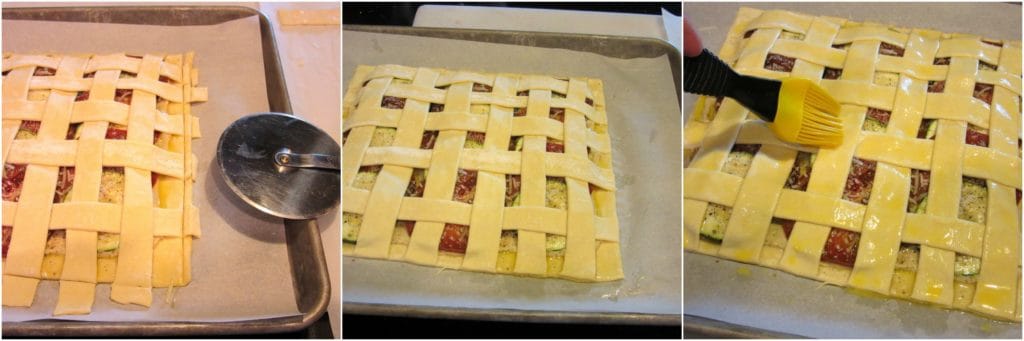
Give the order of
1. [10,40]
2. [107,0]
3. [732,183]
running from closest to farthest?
[732,183] < [10,40] < [107,0]

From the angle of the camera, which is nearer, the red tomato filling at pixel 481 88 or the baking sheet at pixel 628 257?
the baking sheet at pixel 628 257

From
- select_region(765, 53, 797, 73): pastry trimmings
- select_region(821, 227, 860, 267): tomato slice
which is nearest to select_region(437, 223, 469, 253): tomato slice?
select_region(821, 227, 860, 267): tomato slice

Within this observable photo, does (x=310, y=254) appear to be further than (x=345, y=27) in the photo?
No

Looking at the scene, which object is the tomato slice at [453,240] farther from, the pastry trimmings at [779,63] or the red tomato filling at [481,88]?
the pastry trimmings at [779,63]

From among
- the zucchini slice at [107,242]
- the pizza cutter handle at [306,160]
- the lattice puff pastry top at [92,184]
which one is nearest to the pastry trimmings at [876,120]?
the pizza cutter handle at [306,160]

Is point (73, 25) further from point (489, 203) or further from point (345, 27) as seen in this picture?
point (489, 203)

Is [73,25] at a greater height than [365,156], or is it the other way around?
[73,25]

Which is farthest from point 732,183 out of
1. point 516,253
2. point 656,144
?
point 516,253
